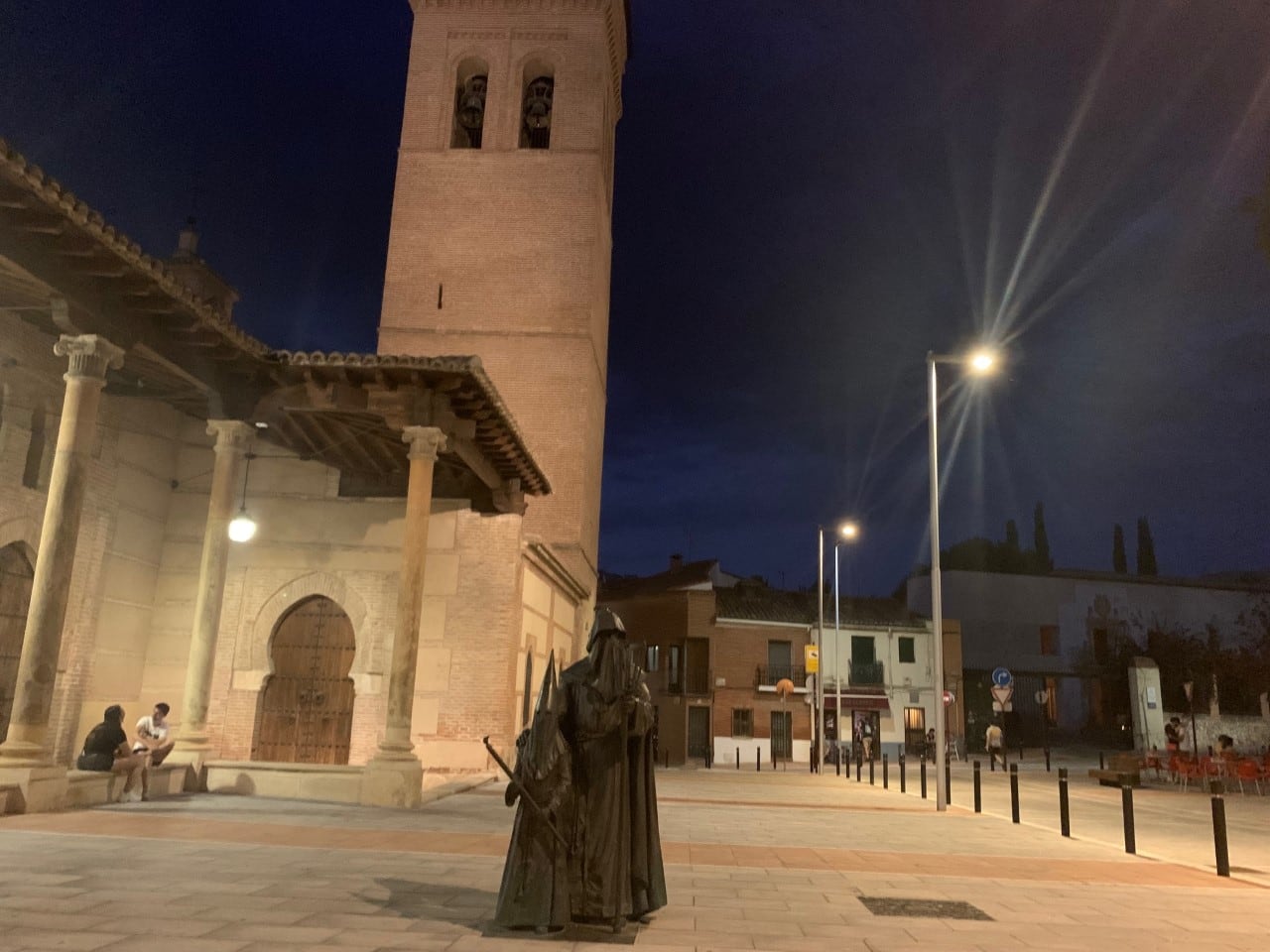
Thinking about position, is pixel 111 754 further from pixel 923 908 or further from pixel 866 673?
pixel 866 673

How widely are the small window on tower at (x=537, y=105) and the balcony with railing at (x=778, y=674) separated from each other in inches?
967

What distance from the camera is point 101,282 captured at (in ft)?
31.1

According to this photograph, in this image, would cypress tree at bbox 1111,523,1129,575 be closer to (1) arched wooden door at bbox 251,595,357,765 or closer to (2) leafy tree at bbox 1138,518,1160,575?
(2) leafy tree at bbox 1138,518,1160,575

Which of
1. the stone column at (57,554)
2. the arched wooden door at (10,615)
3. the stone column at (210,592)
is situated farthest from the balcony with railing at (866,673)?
the stone column at (57,554)

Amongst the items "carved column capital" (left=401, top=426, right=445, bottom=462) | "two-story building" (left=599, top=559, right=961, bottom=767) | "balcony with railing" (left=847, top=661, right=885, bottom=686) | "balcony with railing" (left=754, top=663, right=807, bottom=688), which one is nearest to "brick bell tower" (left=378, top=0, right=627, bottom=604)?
"carved column capital" (left=401, top=426, right=445, bottom=462)

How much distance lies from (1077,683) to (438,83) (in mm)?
43166

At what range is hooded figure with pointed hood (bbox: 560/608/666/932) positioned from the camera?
5203 mm

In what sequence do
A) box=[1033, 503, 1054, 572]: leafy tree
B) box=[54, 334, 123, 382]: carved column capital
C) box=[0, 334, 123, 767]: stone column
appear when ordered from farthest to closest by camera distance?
1. box=[1033, 503, 1054, 572]: leafy tree
2. box=[54, 334, 123, 382]: carved column capital
3. box=[0, 334, 123, 767]: stone column

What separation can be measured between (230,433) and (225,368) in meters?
0.90

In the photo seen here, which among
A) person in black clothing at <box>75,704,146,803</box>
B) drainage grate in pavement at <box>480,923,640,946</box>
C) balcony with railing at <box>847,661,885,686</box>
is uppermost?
balcony with railing at <box>847,661,885,686</box>

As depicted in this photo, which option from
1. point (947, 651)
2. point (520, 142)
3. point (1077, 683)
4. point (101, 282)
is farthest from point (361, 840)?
point (1077, 683)

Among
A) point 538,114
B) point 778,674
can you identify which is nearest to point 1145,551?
point 778,674

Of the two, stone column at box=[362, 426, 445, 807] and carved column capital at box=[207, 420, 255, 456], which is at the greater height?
carved column capital at box=[207, 420, 255, 456]

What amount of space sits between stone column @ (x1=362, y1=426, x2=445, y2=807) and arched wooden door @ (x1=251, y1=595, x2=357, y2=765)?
2.80 metres
